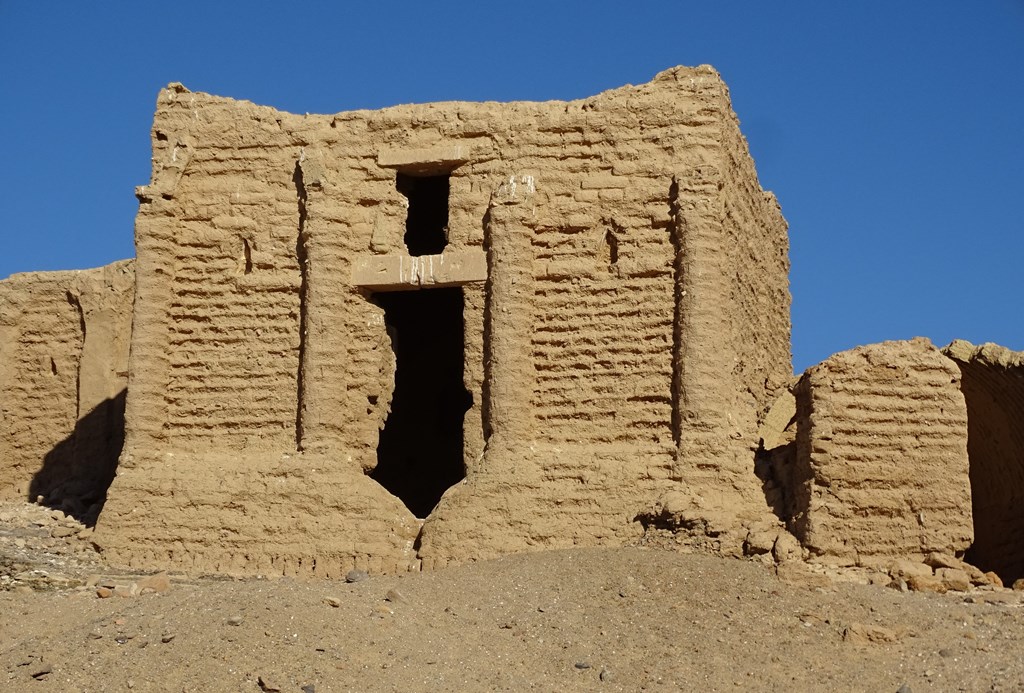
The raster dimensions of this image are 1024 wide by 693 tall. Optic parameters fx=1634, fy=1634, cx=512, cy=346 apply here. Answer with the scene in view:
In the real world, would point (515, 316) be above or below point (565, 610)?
above

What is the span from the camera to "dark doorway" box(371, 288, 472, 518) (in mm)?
19312

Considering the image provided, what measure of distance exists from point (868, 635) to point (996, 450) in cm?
582

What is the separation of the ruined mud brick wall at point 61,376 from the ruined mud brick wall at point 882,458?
28.4 feet

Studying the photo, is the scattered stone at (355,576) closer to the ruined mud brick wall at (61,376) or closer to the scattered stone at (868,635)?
the scattered stone at (868,635)

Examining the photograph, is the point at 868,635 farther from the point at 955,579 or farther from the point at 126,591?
the point at 126,591

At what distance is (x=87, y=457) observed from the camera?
64.0 feet

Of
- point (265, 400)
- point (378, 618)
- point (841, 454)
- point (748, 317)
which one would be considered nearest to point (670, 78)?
point (748, 317)

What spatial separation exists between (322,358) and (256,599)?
3265 mm

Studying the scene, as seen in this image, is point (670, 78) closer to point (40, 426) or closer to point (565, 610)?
point (565, 610)

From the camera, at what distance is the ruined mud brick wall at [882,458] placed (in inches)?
580

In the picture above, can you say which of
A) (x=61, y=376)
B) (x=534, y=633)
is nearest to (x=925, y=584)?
(x=534, y=633)

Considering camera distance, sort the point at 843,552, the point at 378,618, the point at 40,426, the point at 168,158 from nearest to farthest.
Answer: the point at 378,618, the point at 843,552, the point at 168,158, the point at 40,426

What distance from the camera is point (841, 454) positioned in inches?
584

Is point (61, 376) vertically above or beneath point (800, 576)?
above
